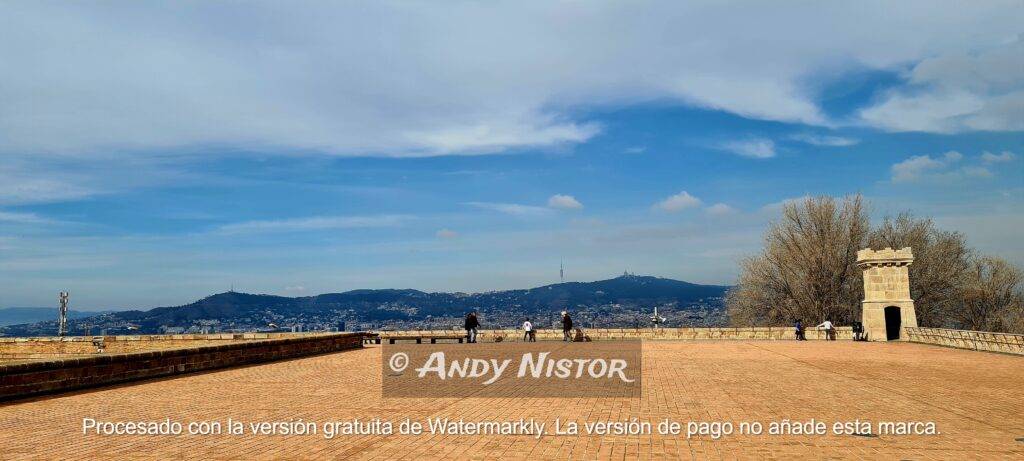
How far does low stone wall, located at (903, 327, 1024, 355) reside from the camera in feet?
69.6

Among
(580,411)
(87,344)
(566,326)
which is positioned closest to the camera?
(580,411)

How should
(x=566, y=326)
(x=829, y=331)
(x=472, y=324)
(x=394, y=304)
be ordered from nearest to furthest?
(x=472, y=324), (x=566, y=326), (x=829, y=331), (x=394, y=304)

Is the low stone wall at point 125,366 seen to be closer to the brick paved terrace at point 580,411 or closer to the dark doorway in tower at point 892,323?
the brick paved terrace at point 580,411

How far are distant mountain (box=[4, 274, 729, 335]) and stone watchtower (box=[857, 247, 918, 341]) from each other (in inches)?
3818

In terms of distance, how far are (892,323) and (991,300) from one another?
26362 millimetres

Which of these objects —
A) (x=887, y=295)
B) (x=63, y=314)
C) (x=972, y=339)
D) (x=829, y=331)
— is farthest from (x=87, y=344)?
(x=887, y=295)

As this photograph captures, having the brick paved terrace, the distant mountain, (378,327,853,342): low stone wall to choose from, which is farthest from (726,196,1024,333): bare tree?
the distant mountain

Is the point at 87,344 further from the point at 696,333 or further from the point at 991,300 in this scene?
the point at 991,300

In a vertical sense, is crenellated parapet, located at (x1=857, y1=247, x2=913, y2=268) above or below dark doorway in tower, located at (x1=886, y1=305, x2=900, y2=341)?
above

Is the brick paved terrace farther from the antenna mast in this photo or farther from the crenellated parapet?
the antenna mast

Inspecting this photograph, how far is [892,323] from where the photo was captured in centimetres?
3209

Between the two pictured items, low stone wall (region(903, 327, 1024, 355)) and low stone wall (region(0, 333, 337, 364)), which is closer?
low stone wall (region(903, 327, 1024, 355))

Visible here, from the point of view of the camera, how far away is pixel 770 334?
112ft

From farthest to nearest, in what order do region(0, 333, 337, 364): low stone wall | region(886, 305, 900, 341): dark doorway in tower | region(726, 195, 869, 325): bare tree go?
region(726, 195, 869, 325): bare tree < region(886, 305, 900, 341): dark doorway in tower < region(0, 333, 337, 364): low stone wall
